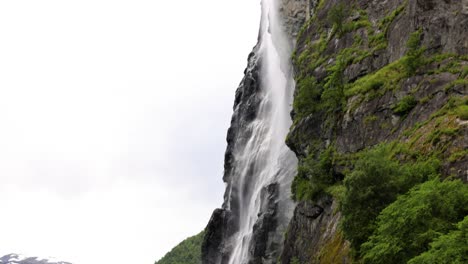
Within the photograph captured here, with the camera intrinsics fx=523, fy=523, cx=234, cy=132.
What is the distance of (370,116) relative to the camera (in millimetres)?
33188

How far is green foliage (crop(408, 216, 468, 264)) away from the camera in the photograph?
15.3 m

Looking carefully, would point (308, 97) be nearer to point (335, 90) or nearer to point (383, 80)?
point (335, 90)

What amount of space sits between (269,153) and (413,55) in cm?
3271

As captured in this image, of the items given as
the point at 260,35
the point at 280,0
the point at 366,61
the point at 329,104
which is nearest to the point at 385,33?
the point at 366,61

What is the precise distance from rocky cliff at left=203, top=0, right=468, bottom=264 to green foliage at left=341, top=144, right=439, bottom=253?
54mm

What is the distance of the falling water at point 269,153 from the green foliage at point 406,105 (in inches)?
907

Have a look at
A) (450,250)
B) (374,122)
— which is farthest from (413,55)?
(450,250)

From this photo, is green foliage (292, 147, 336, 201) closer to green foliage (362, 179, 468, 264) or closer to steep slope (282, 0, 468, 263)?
steep slope (282, 0, 468, 263)

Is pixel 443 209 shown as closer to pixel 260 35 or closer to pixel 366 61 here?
pixel 366 61

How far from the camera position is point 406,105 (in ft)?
99.1

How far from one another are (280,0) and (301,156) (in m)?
32.9

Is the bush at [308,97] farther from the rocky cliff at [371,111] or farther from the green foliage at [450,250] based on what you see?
the green foliage at [450,250]

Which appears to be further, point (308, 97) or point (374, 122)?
point (308, 97)

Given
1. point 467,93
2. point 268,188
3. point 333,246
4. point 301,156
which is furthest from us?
point 268,188
